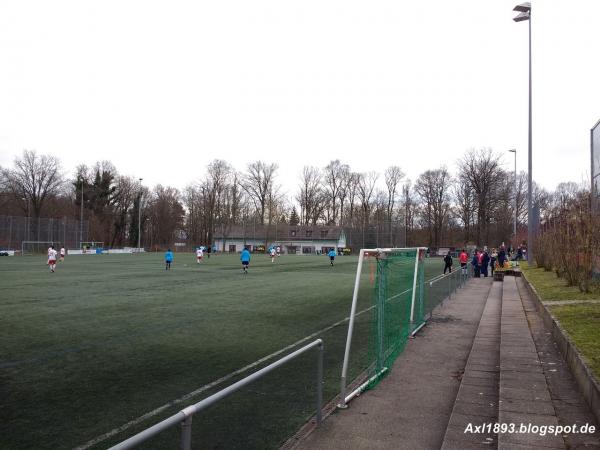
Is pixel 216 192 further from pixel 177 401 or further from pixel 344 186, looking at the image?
pixel 177 401

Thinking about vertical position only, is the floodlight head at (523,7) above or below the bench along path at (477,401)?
above

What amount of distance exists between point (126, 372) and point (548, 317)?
329 inches

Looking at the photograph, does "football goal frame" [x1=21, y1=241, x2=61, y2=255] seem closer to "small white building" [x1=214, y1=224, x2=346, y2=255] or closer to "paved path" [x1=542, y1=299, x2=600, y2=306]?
"small white building" [x1=214, y1=224, x2=346, y2=255]

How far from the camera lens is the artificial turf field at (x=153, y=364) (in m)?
4.85

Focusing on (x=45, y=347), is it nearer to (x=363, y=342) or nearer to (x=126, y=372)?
(x=126, y=372)

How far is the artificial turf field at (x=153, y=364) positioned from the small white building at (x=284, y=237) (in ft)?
243

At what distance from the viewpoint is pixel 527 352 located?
7926mm

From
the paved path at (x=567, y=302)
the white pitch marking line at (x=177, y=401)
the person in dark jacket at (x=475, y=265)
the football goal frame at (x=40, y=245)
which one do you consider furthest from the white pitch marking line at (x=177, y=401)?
the football goal frame at (x=40, y=245)

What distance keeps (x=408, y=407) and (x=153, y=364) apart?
3.96 meters

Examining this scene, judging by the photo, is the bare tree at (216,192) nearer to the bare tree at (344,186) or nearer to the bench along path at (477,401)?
the bare tree at (344,186)

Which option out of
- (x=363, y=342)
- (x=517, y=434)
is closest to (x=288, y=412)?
(x=517, y=434)

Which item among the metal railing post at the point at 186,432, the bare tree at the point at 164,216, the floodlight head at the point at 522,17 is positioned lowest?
the metal railing post at the point at 186,432

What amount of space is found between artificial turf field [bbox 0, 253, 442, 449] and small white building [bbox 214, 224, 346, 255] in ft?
243

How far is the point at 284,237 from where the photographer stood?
3615 inches
